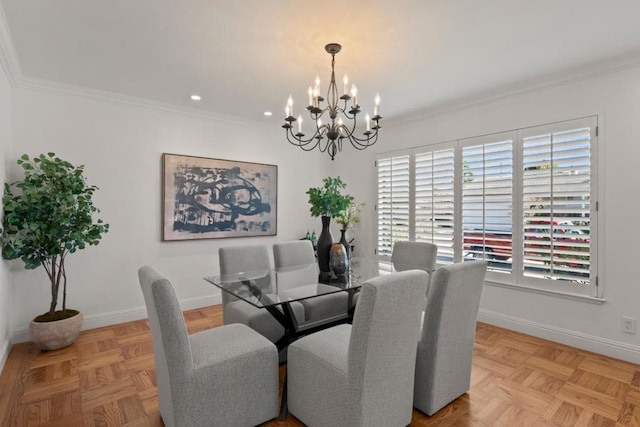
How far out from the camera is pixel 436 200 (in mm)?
4082

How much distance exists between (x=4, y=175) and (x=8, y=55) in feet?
3.32

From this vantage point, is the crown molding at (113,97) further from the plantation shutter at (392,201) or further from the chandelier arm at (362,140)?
the plantation shutter at (392,201)

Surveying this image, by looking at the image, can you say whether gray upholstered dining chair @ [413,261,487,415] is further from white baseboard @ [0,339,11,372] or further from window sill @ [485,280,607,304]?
white baseboard @ [0,339,11,372]

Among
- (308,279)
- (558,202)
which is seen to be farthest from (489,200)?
(308,279)

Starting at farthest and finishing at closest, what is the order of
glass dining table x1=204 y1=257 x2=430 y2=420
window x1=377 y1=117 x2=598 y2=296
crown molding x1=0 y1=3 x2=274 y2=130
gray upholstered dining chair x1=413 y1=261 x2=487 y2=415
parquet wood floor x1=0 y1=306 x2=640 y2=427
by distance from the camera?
window x1=377 y1=117 x2=598 y2=296 < crown molding x1=0 y1=3 x2=274 y2=130 < glass dining table x1=204 y1=257 x2=430 y2=420 < parquet wood floor x1=0 y1=306 x2=640 y2=427 < gray upholstered dining chair x1=413 y1=261 x2=487 y2=415

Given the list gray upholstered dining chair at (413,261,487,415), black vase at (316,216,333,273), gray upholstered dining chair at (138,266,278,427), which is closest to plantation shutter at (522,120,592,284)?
gray upholstered dining chair at (413,261,487,415)

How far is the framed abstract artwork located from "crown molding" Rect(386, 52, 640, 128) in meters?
2.33

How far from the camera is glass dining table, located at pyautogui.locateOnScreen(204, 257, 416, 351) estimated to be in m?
2.15

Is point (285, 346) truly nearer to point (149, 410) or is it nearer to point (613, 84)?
point (149, 410)

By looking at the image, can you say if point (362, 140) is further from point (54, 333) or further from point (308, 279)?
point (54, 333)

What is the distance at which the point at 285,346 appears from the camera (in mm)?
2436

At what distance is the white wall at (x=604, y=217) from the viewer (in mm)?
2752

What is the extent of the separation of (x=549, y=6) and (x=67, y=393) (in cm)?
415

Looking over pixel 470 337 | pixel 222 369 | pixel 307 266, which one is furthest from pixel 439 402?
pixel 307 266
